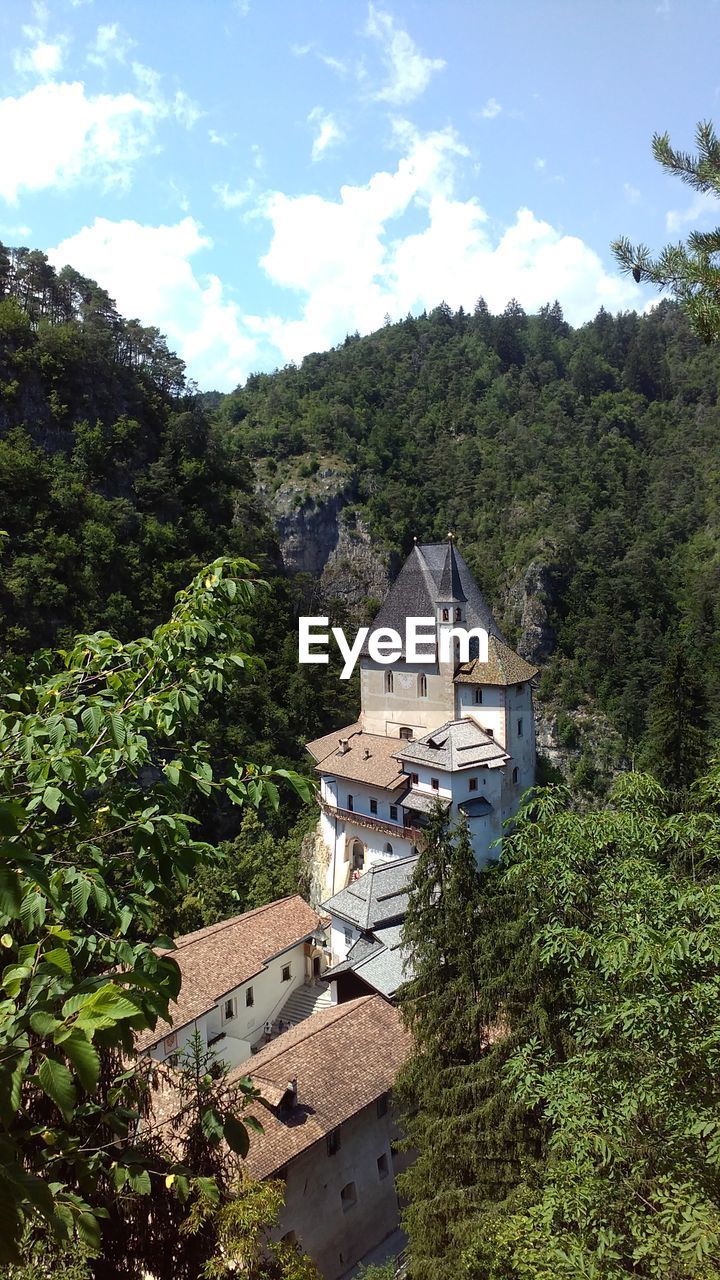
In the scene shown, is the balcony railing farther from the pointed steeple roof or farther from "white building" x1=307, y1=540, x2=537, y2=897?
the pointed steeple roof

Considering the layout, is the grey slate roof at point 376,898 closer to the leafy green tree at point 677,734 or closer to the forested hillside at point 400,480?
the leafy green tree at point 677,734

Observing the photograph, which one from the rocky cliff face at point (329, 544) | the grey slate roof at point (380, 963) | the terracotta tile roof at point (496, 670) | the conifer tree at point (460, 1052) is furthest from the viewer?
the rocky cliff face at point (329, 544)

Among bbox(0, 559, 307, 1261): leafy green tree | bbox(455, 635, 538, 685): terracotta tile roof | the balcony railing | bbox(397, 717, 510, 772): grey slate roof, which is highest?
bbox(0, 559, 307, 1261): leafy green tree

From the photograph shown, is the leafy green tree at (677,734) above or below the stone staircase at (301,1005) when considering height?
above

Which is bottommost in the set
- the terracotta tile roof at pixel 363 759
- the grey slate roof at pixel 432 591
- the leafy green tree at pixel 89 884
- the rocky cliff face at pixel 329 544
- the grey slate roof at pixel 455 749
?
the terracotta tile roof at pixel 363 759

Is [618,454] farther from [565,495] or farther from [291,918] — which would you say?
[291,918]

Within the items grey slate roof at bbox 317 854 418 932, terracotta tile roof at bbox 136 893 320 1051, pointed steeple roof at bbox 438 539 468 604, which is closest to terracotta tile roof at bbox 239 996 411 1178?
terracotta tile roof at bbox 136 893 320 1051

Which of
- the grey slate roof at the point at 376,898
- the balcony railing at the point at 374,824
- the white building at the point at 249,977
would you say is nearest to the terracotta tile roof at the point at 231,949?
the white building at the point at 249,977
